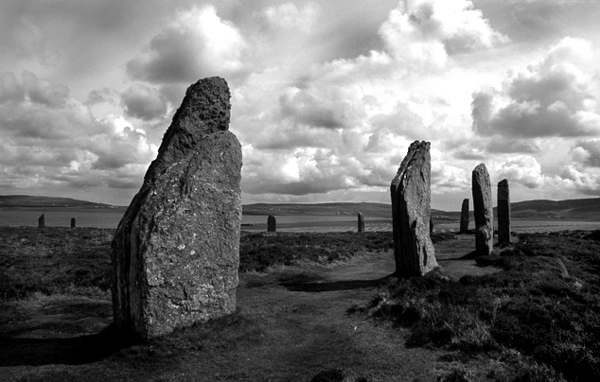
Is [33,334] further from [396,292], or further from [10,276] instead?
[396,292]

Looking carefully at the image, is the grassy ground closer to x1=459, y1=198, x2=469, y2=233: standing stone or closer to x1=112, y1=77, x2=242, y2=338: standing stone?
x1=112, y1=77, x2=242, y2=338: standing stone

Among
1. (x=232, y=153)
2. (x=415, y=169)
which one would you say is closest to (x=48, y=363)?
(x=232, y=153)

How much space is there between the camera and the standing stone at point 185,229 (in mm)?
9188

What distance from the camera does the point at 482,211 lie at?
22.8 meters

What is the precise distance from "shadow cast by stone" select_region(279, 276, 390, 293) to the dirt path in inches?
65.1

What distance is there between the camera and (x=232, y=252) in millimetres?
10703

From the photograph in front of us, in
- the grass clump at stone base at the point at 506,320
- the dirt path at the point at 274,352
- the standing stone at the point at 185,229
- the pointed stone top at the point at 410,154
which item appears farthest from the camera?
the pointed stone top at the point at 410,154

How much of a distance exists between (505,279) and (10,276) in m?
17.0

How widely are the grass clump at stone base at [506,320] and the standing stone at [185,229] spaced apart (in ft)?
13.5

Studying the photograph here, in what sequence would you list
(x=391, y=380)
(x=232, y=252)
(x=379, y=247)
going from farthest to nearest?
(x=379, y=247), (x=232, y=252), (x=391, y=380)

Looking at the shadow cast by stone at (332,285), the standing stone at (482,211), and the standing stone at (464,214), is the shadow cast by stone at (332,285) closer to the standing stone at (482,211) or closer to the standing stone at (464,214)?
the standing stone at (482,211)

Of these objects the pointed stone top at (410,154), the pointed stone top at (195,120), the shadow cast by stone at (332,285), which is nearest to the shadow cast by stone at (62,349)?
the pointed stone top at (195,120)

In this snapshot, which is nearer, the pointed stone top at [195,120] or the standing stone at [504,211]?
the pointed stone top at [195,120]

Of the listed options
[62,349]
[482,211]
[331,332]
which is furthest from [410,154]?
[62,349]
